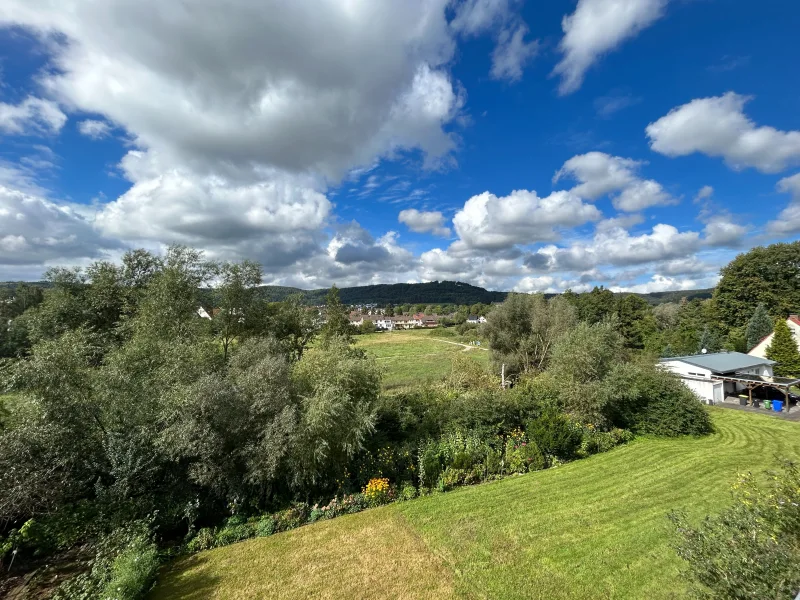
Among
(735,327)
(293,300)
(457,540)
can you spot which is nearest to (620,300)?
(735,327)

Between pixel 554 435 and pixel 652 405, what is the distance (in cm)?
689

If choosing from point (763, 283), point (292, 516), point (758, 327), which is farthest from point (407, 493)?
point (763, 283)

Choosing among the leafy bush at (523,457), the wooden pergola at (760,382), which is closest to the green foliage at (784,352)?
the wooden pergola at (760,382)

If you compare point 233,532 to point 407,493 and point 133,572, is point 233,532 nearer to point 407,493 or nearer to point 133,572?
point 133,572

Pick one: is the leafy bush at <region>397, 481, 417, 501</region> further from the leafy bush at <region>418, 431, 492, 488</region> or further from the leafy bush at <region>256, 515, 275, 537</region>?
the leafy bush at <region>256, 515, 275, 537</region>

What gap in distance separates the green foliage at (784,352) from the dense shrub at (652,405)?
56.8 ft

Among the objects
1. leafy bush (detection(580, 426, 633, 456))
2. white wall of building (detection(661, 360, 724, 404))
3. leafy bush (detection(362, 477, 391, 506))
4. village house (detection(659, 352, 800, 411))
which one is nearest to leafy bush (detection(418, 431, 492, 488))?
leafy bush (detection(362, 477, 391, 506))

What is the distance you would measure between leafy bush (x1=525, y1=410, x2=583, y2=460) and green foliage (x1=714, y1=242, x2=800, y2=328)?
34647 millimetres

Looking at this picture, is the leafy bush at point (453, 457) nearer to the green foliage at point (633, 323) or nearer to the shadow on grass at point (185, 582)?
the shadow on grass at point (185, 582)

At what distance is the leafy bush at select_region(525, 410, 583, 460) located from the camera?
1295cm

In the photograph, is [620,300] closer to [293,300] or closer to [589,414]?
[589,414]

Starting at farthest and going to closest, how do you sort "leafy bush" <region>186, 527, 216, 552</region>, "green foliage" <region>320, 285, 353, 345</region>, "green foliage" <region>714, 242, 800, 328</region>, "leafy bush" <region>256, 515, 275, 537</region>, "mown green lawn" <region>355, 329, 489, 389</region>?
"green foliage" <region>714, 242, 800, 328</region>, "mown green lawn" <region>355, 329, 489, 389</region>, "green foliage" <region>320, 285, 353, 345</region>, "leafy bush" <region>256, 515, 275, 537</region>, "leafy bush" <region>186, 527, 216, 552</region>

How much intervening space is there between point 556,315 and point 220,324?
911 inches

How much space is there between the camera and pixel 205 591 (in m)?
6.82
